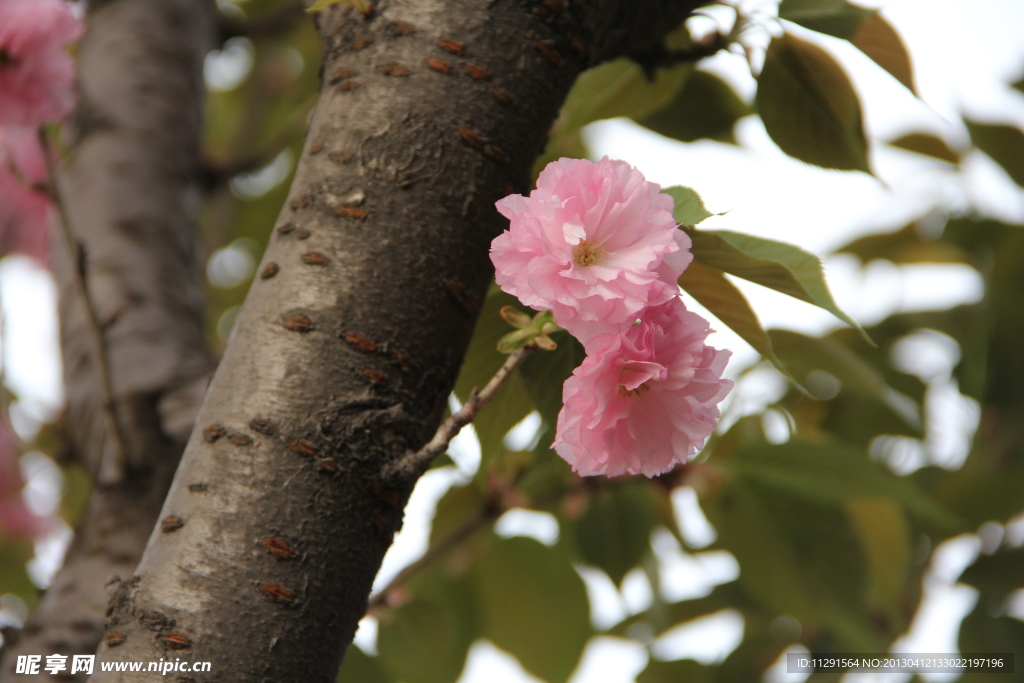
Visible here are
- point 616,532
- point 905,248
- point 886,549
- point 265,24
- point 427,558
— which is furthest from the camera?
point 905,248

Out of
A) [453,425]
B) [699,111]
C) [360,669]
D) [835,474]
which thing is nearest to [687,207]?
[453,425]

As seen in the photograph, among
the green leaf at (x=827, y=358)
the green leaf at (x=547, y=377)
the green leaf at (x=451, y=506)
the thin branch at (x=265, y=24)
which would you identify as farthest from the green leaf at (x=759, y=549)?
the thin branch at (x=265, y=24)

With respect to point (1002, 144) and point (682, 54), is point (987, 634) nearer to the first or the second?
point (1002, 144)

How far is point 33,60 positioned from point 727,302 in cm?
78

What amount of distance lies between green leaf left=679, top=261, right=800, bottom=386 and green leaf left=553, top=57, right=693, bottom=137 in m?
0.32

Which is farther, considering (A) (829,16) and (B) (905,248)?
(B) (905,248)

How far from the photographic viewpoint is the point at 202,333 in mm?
1009

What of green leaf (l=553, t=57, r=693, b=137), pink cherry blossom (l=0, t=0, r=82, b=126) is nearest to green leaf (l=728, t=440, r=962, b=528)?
green leaf (l=553, t=57, r=693, b=137)

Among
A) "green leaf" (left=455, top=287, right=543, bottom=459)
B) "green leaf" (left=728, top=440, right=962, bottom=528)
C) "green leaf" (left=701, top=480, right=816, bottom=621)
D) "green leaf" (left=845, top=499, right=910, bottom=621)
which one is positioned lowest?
"green leaf" (left=845, top=499, right=910, bottom=621)

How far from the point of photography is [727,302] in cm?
52

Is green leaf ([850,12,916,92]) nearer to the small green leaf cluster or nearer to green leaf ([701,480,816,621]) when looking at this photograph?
the small green leaf cluster

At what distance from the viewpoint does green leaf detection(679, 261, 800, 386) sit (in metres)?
0.52

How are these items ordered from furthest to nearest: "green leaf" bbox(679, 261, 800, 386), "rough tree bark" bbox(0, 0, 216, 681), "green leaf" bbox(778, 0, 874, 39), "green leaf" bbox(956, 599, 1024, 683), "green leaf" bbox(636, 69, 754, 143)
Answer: "green leaf" bbox(956, 599, 1024, 683)
"green leaf" bbox(636, 69, 754, 143)
"rough tree bark" bbox(0, 0, 216, 681)
"green leaf" bbox(778, 0, 874, 39)
"green leaf" bbox(679, 261, 800, 386)

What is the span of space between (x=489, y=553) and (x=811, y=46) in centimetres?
76
